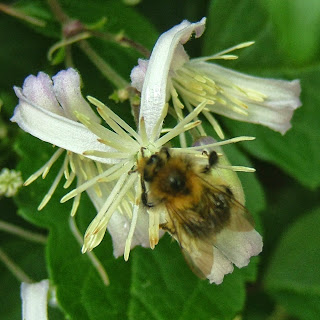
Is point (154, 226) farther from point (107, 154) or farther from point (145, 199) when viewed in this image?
point (107, 154)

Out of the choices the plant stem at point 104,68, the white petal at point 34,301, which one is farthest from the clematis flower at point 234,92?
the white petal at point 34,301

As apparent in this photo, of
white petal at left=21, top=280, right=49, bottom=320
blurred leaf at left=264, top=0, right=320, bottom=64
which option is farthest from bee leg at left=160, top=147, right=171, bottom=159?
white petal at left=21, top=280, right=49, bottom=320

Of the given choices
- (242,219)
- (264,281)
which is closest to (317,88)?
(264,281)

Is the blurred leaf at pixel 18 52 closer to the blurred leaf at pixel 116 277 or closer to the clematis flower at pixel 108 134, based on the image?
the blurred leaf at pixel 116 277

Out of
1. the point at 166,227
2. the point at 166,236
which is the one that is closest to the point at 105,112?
the point at 166,227

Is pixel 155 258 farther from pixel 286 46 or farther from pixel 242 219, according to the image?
pixel 286 46

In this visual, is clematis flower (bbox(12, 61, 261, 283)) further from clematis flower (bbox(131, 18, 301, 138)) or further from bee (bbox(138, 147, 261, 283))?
clematis flower (bbox(131, 18, 301, 138))
